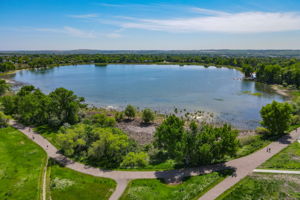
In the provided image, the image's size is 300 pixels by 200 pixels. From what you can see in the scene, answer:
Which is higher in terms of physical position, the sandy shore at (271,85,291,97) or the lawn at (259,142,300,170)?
the sandy shore at (271,85,291,97)

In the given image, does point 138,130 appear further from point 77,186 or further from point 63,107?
point 77,186

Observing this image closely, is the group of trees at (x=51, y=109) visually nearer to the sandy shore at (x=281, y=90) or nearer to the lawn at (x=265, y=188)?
the lawn at (x=265, y=188)

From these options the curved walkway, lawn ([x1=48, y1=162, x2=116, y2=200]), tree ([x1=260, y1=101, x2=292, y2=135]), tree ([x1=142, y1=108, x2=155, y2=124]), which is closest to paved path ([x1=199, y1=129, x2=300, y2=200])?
the curved walkway

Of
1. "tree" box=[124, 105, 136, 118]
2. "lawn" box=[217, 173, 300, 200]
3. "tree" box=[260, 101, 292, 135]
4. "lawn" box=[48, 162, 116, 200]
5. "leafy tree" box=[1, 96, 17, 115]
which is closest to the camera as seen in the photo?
"lawn" box=[217, 173, 300, 200]

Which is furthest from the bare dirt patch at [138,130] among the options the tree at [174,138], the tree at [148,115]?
the tree at [174,138]

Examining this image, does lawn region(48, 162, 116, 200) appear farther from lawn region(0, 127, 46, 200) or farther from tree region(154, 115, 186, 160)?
tree region(154, 115, 186, 160)
